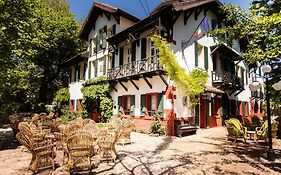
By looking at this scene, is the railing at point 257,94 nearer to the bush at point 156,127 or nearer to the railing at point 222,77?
the railing at point 222,77

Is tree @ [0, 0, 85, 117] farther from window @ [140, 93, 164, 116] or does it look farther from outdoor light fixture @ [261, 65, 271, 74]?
outdoor light fixture @ [261, 65, 271, 74]

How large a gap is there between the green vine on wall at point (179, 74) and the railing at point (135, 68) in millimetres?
761

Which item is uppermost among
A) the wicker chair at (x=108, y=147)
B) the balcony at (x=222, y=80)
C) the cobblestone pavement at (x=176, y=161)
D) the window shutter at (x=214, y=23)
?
the window shutter at (x=214, y=23)

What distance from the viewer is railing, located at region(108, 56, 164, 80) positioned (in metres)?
13.5

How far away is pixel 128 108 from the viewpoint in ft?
54.4

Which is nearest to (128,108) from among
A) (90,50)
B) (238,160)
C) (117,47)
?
(117,47)

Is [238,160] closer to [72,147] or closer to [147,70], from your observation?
[72,147]

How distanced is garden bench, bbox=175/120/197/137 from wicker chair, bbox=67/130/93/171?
24.5 ft

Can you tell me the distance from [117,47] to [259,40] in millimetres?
11610

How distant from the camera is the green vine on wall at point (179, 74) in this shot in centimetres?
1226

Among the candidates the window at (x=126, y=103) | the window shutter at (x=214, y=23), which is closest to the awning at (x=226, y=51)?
the window shutter at (x=214, y=23)

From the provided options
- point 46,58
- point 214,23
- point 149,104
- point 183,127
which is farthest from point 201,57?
point 46,58

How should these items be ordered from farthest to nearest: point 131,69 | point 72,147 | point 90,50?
point 90,50
point 131,69
point 72,147

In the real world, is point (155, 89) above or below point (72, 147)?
above
